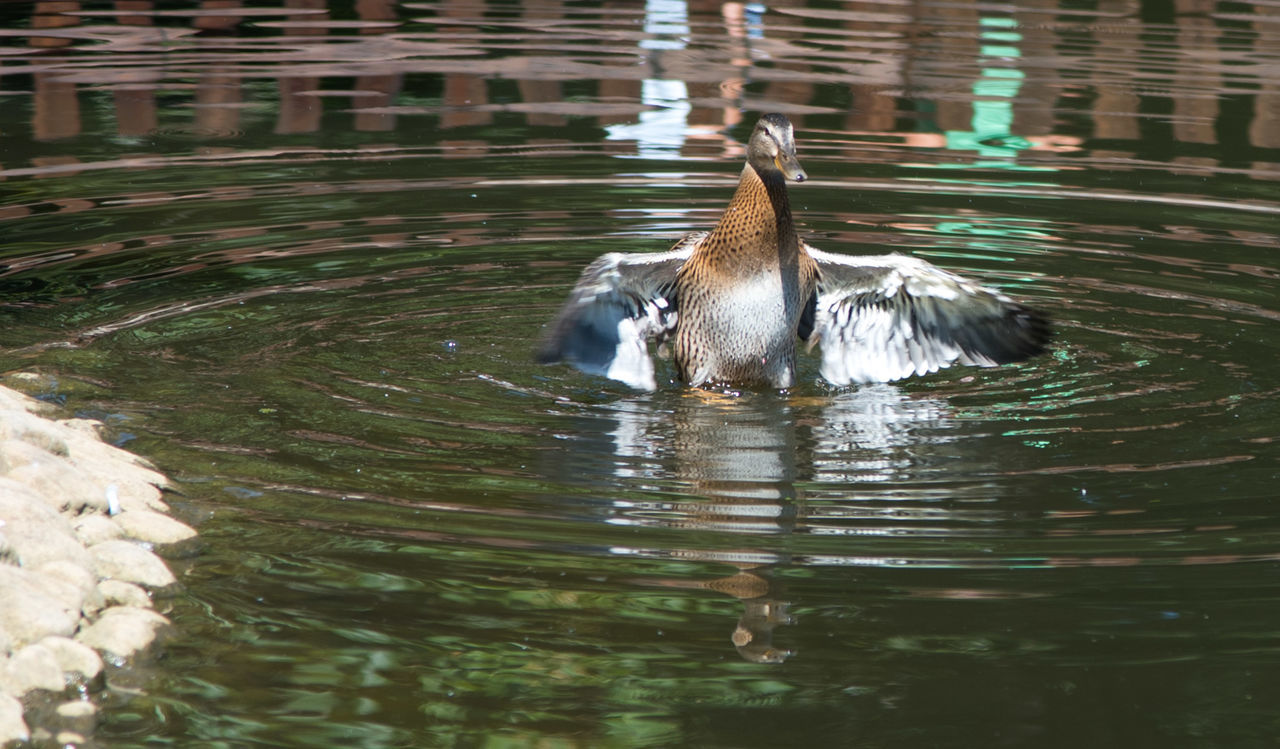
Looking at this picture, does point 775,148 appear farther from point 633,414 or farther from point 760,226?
point 633,414

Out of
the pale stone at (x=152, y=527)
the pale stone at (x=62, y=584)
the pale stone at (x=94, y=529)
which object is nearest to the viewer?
the pale stone at (x=62, y=584)

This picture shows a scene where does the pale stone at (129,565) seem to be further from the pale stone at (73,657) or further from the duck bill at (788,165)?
the duck bill at (788,165)

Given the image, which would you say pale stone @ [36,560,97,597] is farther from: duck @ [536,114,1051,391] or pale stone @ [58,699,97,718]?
duck @ [536,114,1051,391]

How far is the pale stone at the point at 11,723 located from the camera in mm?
3992

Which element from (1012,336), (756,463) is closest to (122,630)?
(756,463)

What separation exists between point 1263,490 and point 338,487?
321cm

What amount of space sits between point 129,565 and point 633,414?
2512 mm

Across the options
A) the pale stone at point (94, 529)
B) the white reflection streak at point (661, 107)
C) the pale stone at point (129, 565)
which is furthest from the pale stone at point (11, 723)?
the white reflection streak at point (661, 107)

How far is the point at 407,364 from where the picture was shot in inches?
295

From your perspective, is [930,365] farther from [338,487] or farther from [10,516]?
[10,516]

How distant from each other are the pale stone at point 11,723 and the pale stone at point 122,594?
0.71 metres

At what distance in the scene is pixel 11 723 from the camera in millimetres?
4027

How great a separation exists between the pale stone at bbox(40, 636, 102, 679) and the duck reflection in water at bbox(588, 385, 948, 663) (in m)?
1.60

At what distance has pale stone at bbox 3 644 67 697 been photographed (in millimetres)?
4215
